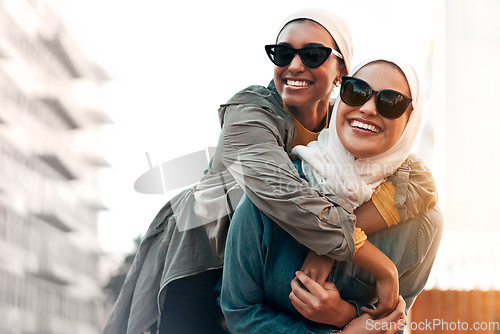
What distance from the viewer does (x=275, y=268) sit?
41.9 inches

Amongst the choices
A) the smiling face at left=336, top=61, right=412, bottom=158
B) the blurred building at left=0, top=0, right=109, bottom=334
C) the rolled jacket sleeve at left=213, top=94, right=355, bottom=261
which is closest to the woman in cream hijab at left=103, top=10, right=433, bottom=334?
the rolled jacket sleeve at left=213, top=94, right=355, bottom=261

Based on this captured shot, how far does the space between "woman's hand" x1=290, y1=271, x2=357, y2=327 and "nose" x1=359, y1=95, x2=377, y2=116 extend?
33 centimetres

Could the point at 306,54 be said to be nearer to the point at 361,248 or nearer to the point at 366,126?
the point at 366,126

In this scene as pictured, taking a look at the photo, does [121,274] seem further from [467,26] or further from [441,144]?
[467,26]

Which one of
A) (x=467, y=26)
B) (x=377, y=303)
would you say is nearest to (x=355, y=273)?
(x=377, y=303)

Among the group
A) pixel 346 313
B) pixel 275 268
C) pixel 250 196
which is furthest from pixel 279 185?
pixel 346 313

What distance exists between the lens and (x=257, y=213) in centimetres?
105

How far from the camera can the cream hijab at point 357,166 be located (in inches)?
40.6

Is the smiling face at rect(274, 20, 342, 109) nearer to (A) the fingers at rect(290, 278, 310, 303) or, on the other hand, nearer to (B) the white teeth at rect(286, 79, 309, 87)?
(B) the white teeth at rect(286, 79, 309, 87)

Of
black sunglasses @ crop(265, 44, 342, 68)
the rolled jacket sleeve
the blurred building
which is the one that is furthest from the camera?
the blurred building

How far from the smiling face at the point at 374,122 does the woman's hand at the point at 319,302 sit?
0.26m

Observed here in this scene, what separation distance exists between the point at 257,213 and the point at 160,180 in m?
0.51

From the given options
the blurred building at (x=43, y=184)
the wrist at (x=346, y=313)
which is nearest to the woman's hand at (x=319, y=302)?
the wrist at (x=346, y=313)

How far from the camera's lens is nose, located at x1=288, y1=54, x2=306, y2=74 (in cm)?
111
